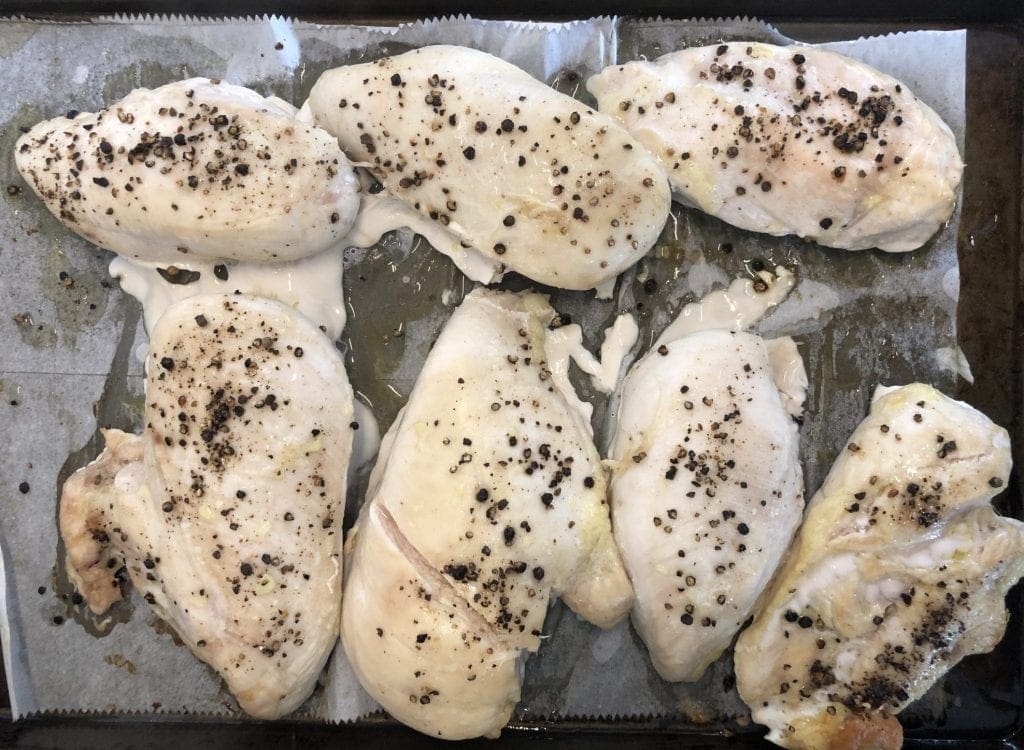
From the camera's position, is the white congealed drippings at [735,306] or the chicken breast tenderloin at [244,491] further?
the white congealed drippings at [735,306]

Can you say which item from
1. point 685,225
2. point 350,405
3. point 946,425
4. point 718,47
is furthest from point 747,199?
point 350,405

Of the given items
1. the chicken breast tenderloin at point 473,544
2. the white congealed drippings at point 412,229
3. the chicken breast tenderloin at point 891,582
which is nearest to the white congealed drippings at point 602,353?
the chicken breast tenderloin at point 473,544

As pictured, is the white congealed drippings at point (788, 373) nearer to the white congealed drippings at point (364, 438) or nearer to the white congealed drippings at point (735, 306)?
the white congealed drippings at point (735, 306)

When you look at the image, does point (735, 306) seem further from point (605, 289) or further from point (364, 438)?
point (364, 438)

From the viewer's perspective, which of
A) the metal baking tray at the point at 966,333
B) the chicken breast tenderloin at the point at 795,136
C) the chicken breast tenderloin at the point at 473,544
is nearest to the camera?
the chicken breast tenderloin at the point at 473,544

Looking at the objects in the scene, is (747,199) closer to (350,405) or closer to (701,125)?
(701,125)

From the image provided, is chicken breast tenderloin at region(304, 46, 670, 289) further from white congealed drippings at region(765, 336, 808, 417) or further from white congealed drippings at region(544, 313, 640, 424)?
white congealed drippings at region(765, 336, 808, 417)

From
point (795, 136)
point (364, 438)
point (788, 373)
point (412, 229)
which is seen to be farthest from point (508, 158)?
point (788, 373)

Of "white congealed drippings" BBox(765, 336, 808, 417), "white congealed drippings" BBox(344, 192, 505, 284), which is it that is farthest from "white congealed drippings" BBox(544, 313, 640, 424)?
"white congealed drippings" BBox(765, 336, 808, 417)
